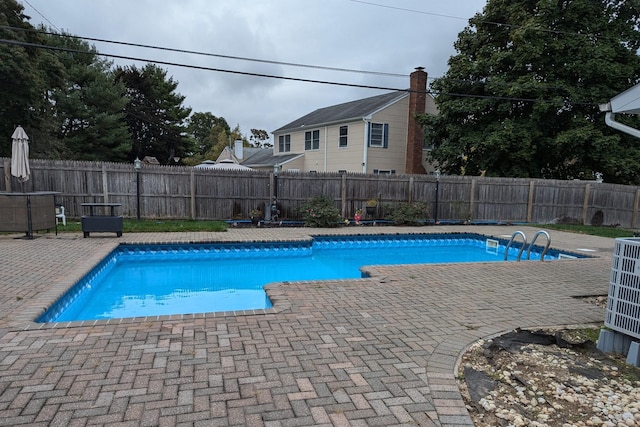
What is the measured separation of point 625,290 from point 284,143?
2425 cm

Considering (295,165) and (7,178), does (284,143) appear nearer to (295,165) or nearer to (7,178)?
(295,165)

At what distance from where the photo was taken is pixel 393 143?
20.3 metres

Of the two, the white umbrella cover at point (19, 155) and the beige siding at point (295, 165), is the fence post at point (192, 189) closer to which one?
the white umbrella cover at point (19, 155)

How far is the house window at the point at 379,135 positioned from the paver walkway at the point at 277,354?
14.8 m

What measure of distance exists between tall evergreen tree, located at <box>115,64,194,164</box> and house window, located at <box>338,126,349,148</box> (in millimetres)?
15118

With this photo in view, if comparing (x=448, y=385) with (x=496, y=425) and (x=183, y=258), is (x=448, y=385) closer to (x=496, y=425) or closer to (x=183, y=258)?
(x=496, y=425)

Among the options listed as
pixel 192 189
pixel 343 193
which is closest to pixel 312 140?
pixel 343 193

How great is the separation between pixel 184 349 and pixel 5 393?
1.19 m

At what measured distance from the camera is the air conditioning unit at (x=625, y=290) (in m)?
3.18

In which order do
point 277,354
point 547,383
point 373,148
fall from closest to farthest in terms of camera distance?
point 547,383, point 277,354, point 373,148

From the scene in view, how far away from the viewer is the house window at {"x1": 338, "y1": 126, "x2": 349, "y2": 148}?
20.7m

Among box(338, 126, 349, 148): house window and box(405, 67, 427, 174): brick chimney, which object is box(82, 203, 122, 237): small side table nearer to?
box(338, 126, 349, 148): house window

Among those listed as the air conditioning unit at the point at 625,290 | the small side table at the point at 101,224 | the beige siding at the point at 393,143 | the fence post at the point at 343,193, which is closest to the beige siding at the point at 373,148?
the beige siding at the point at 393,143

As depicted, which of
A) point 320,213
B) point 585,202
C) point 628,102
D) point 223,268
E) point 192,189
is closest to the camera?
point 628,102
